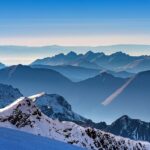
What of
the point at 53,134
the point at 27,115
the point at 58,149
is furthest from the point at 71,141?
the point at 58,149

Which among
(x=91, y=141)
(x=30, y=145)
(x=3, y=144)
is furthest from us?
(x=91, y=141)

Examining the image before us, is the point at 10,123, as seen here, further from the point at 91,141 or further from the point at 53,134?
the point at 91,141

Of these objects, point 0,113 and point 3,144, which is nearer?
point 3,144

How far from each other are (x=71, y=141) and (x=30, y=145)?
155572 mm

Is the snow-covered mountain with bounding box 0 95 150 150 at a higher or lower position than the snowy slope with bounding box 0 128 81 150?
lower

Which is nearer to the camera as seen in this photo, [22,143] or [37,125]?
[22,143]

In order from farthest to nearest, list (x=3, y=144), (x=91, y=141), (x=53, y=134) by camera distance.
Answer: (x=91, y=141) < (x=53, y=134) < (x=3, y=144)

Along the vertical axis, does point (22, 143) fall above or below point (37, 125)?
above

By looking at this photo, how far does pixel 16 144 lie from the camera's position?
2694 cm

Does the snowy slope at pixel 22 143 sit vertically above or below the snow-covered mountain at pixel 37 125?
above

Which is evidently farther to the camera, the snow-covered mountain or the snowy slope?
the snow-covered mountain

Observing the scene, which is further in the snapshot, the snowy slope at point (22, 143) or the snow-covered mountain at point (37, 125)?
the snow-covered mountain at point (37, 125)

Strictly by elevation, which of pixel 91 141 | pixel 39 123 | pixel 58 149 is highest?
pixel 58 149

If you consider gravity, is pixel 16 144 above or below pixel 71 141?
above
